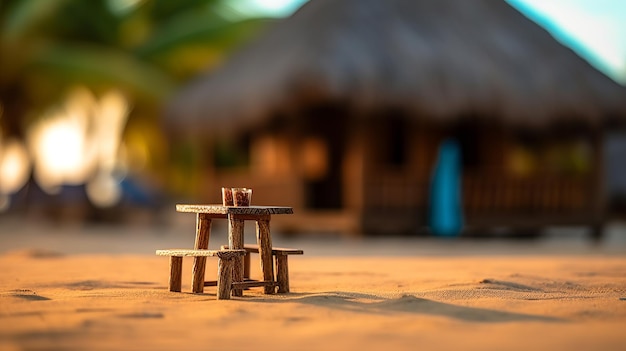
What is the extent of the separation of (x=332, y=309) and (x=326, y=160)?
1222 cm

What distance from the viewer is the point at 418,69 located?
13305 mm

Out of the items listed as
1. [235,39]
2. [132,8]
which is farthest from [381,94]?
[132,8]

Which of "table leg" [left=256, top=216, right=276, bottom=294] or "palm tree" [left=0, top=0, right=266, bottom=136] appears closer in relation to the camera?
"table leg" [left=256, top=216, right=276, bottom=294]

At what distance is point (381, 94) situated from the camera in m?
12.9

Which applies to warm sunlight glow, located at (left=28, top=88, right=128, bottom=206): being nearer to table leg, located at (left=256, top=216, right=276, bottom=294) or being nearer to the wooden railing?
the wooden railing

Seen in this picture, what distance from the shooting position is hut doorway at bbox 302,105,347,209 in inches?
654

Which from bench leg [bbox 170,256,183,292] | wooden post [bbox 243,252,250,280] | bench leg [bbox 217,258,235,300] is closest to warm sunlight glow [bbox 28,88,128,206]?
wooden post [bbox 243,252,250,280]

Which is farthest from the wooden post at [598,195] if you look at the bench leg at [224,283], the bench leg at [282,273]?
the bench leg at [224,283]

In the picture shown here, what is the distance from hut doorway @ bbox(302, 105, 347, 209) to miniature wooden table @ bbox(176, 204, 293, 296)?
1085cm

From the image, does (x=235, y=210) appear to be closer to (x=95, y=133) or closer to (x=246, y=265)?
(x=246, y=265)

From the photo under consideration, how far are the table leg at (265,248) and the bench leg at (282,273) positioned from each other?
46 mm

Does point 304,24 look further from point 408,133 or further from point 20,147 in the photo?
point 20,147

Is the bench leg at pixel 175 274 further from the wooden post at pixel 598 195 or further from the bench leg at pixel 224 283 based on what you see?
the wooden post at pixel 598 195

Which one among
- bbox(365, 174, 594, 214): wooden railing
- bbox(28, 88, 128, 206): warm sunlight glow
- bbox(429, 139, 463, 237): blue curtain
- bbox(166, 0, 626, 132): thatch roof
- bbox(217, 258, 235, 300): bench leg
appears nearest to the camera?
→ bbox(217, 258, 235, 300): bench leg
